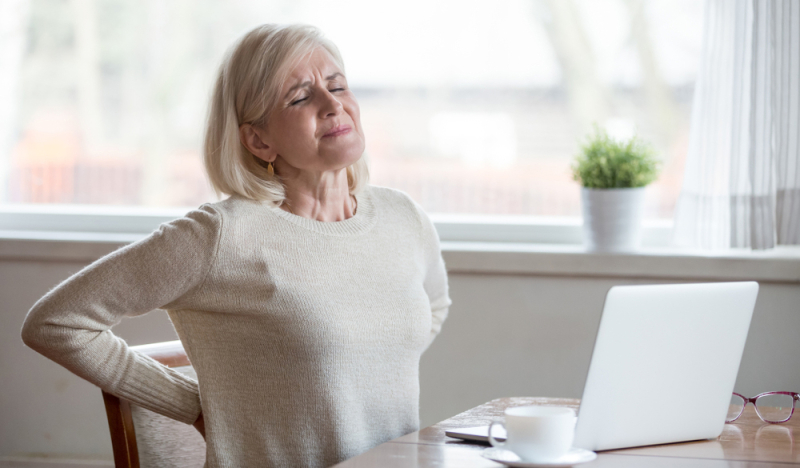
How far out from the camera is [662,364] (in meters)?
1.01

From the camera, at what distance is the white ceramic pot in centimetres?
197

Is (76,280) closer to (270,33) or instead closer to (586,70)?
(270,33)

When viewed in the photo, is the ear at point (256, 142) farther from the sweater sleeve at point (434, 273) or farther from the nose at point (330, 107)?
the sweater sleeve at point (434, 273)

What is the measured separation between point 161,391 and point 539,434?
2.24 feet

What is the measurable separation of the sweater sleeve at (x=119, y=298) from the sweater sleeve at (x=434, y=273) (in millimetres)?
484

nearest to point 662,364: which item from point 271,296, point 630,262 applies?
point 271,296

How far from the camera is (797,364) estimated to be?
6.47 feet

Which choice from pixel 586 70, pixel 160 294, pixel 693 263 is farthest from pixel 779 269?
pixel 160 294

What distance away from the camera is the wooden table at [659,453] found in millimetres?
990

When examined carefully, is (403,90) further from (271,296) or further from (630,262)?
(271,296)

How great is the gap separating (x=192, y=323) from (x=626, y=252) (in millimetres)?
1180

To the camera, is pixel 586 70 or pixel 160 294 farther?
pixel 586 70

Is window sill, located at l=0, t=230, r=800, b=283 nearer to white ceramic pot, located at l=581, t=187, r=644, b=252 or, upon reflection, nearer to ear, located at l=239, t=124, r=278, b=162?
white ceramic pot, located at l=581, t=187, r=644, b=252

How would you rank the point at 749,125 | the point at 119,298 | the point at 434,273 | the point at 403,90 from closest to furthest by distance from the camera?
the point at 119,298 < the point at 434,273 < the point at 749,125 < the point at 403,90
